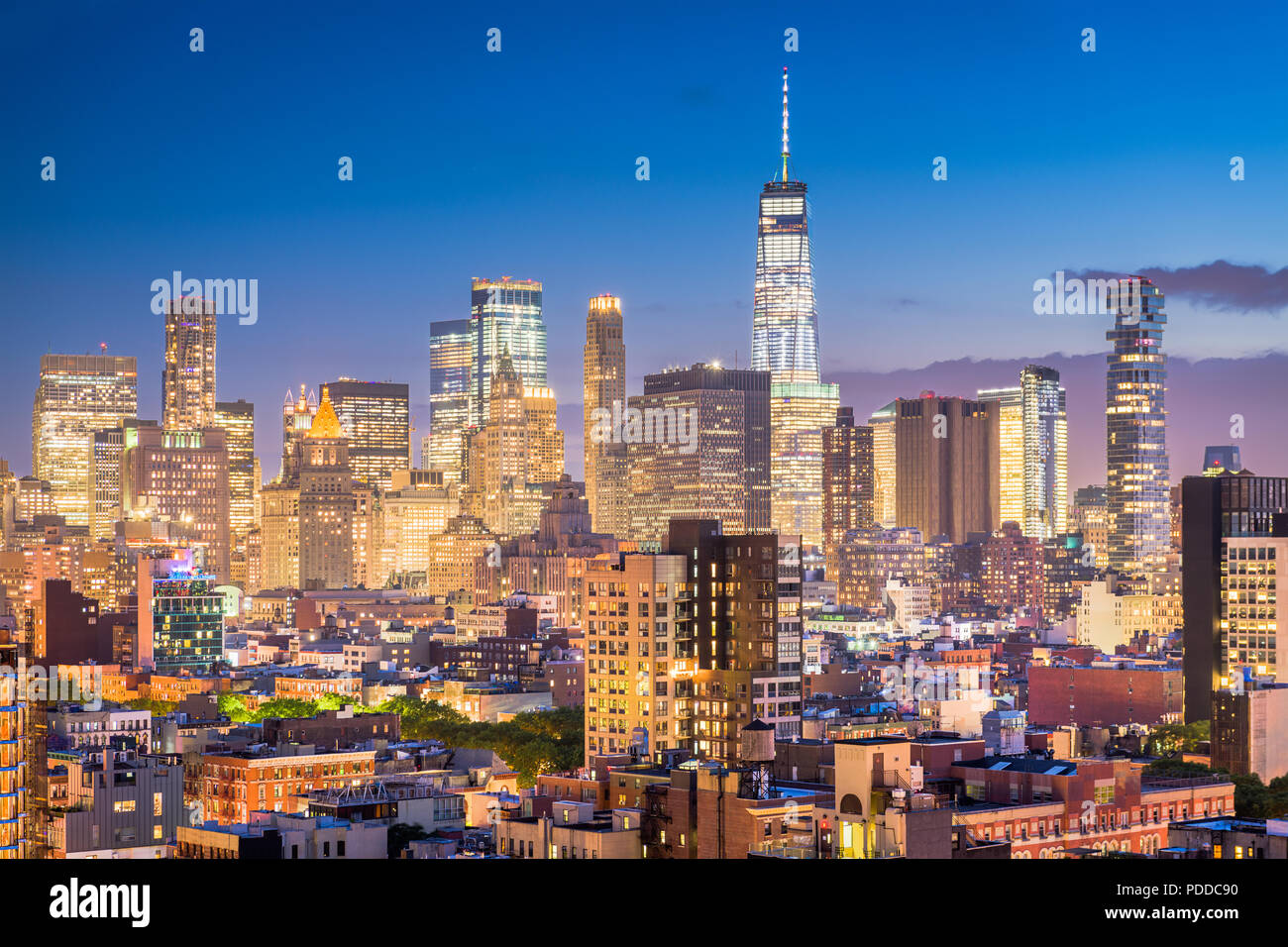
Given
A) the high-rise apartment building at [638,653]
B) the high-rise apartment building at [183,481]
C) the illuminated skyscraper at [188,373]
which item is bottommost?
the high-rise apartment building at [638,653]

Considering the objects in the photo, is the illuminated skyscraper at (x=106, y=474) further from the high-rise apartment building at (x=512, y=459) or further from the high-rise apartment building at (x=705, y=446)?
the high-rise apartment building at (x=705, y=446)

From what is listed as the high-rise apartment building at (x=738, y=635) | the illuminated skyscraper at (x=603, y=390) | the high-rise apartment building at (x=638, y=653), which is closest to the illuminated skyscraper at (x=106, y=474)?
the illuminated skyscraper at (x=603, y=390)

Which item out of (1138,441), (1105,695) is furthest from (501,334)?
(1105,695)

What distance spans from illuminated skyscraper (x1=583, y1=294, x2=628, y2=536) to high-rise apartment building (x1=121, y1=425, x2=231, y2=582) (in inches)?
1177

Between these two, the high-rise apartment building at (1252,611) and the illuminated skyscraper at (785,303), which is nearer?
the high-rise apartment building at (1252,611)

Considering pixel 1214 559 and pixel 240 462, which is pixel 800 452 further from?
pixel 1214 559

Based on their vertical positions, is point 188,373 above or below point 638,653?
above

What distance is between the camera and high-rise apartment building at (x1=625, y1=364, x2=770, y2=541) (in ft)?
480

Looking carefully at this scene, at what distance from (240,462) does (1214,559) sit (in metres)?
120

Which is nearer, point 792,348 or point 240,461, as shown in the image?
point 240,461

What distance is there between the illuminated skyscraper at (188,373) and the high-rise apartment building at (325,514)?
9.43 meters

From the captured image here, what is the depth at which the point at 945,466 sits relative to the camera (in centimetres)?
16600

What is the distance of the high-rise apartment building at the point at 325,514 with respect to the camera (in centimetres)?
15550
